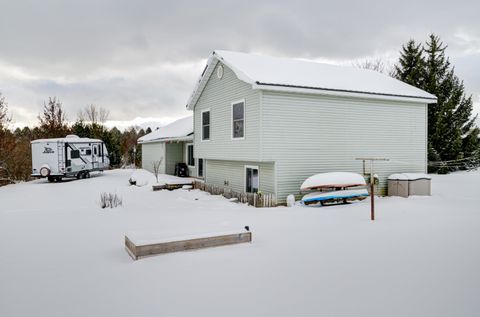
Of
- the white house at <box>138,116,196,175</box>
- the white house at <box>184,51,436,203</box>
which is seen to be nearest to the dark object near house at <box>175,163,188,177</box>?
the white house at <box>138,116,196,175</box>

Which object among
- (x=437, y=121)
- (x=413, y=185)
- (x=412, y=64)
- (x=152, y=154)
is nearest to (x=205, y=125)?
(x=413, y=185)

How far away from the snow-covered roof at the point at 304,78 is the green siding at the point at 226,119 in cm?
59

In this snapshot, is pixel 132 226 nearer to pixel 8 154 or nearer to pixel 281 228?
pixel 281 228

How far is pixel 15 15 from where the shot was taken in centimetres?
1181

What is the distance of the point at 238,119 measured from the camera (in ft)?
45.7

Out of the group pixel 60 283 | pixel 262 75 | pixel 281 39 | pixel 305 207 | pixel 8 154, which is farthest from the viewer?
pixel 8 154

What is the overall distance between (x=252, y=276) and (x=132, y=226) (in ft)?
15.5

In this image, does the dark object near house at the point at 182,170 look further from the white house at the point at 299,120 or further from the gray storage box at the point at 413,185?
the gray storage box at the point at 413,185

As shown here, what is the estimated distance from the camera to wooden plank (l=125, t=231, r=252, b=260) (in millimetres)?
5848

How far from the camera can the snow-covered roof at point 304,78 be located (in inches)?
485

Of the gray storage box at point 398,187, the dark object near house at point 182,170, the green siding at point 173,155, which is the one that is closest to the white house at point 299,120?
the gray storage box at point 398,187

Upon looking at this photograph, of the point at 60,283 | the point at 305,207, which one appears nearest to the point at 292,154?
the point at 305,207

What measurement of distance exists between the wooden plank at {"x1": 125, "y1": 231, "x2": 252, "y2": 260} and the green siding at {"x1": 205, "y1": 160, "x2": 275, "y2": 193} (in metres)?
6.20

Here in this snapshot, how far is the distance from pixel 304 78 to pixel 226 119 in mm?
3819
